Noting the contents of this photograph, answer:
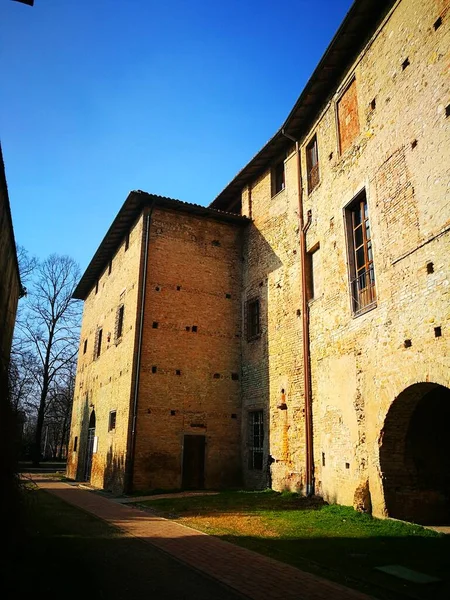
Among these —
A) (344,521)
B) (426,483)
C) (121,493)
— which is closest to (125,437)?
(121,493)

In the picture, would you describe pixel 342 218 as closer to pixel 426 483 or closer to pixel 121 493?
pixel 426 483

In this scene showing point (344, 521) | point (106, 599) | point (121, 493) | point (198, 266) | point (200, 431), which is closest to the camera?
point (106, 599)

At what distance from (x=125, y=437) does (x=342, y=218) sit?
8.75 metres

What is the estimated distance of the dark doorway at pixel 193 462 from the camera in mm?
14328

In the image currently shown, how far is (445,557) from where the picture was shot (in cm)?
588

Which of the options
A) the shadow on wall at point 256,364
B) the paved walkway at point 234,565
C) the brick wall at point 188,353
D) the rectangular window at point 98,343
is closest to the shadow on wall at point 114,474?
the brick wall at point 188,353

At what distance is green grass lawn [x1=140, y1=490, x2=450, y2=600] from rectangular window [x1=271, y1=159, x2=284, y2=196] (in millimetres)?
9464

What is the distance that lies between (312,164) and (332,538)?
9.85 metres

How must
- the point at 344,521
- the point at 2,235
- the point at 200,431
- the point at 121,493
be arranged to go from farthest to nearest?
the point at 200,431
the point at 121,493
the point at 2,235
the point at 344,521

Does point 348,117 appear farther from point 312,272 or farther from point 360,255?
point 312,272

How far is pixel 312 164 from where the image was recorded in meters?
13.4

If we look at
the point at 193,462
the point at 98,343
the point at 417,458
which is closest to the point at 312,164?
the point at 417,458

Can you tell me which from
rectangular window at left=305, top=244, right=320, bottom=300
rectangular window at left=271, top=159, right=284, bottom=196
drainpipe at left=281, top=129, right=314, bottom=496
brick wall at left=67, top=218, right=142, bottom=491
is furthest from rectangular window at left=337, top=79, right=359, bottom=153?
brick wall at left=67, top=218, right=142, bottom=491

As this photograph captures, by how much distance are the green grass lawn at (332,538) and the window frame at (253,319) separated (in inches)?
224
